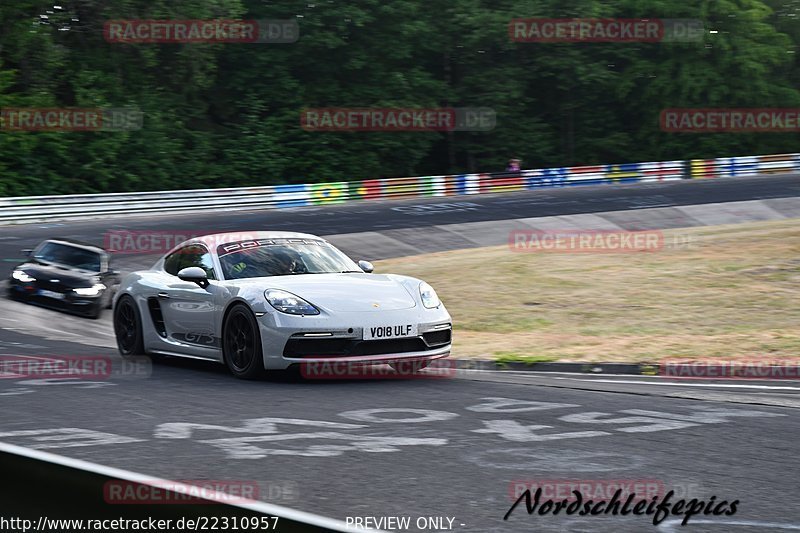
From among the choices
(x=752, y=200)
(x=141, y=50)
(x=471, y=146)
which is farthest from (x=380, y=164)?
(x=752, y=200)

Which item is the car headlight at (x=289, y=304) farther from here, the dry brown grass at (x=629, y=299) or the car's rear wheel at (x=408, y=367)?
the dry brown grass at (x=629, y=299)

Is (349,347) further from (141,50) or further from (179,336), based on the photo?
(141,50)

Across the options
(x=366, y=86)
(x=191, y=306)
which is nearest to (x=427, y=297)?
(x=191, y=306)

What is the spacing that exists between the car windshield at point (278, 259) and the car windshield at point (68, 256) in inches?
367

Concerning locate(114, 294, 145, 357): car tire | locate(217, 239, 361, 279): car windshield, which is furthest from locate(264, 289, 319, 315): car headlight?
locate(114, 294, 145, 357): car tire

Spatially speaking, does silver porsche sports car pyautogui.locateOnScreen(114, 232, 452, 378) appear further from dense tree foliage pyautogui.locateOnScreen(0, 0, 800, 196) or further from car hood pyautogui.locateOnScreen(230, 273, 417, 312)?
dense tree foliage pyautogui.locateOnScreen(0, 0, 800, 196)

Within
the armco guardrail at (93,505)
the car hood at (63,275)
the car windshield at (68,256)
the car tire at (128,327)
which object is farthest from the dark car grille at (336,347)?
the car windshield at (68,256)

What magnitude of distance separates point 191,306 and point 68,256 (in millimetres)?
9826

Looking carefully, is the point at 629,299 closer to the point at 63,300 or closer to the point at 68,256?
the point at 63,300

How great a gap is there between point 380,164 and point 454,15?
30.3 ft

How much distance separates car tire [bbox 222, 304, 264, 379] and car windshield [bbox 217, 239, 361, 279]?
1.87 feet

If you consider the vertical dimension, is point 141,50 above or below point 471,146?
above

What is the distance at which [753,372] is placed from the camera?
10.8 metres

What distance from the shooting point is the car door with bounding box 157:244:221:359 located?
1027 cm
